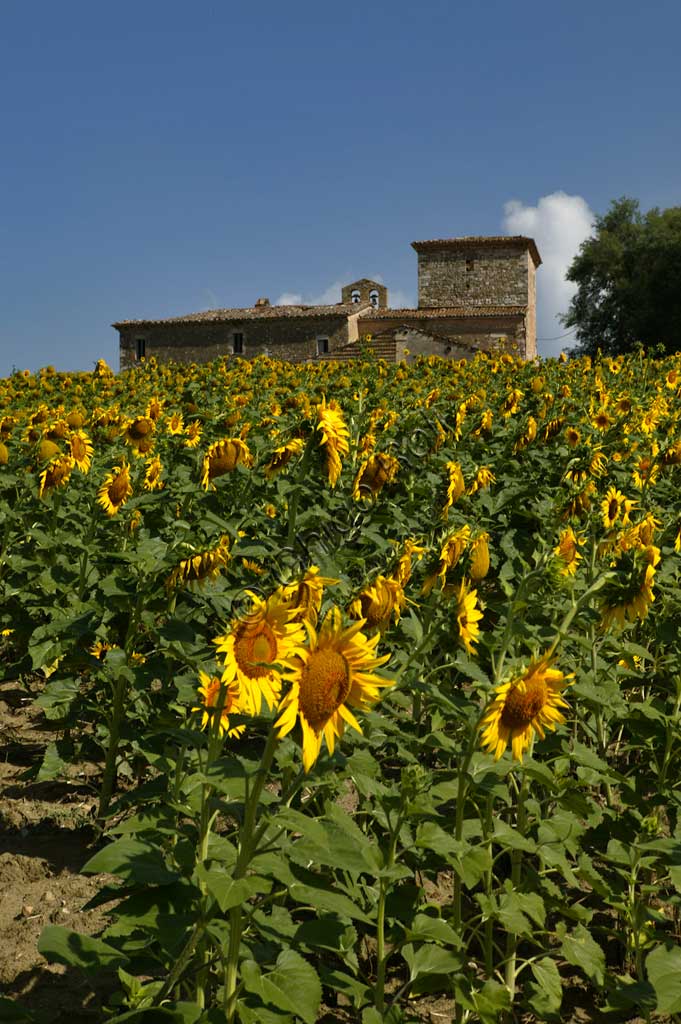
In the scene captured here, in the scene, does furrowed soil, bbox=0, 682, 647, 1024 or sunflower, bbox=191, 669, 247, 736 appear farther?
furrowed soil, bbox=0, 682, 647, 1024

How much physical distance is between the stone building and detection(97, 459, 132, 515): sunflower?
118 feet

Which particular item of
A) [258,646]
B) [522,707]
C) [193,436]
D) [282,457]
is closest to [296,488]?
[282,457]

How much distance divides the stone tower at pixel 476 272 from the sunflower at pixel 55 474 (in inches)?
1667

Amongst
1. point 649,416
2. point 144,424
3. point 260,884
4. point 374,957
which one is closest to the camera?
point 260,884

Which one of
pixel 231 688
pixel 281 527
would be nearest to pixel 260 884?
pixel 231 688

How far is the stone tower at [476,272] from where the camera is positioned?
46438 mm

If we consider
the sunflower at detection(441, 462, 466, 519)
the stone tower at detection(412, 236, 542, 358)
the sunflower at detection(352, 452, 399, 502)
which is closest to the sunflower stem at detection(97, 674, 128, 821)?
the sunflower at detection(352, 452, 399, 502)

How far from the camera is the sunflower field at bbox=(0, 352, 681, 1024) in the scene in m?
2.08

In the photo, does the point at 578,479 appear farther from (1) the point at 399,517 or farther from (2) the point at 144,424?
(2) the point at 144,424

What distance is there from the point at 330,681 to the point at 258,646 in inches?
9.8

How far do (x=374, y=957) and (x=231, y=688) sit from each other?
4.84 feet

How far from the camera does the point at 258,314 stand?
44.2 metres

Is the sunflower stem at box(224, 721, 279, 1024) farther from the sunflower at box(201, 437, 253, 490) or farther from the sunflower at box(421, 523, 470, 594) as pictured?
the sunflower at box(201, 437, 253, 490)

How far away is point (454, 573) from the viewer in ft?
11.4
